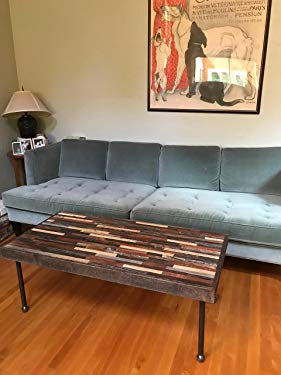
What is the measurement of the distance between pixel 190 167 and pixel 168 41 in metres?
1.08

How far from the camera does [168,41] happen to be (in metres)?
2.60

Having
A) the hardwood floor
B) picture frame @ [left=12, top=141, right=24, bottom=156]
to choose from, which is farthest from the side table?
the hardwood floor

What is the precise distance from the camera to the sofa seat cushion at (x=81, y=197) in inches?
87.8

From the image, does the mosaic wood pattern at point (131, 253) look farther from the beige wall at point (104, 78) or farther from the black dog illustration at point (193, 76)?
the black dog illustration at point (193, 76)

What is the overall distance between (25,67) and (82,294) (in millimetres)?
2413

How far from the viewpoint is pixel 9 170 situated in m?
3.26

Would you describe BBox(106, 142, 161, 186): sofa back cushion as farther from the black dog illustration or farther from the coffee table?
the coffee table

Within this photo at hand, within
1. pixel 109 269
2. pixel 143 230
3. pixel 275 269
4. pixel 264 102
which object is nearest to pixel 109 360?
pixel 109 269

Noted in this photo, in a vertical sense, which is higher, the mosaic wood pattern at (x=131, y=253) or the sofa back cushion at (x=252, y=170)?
the sofa back cushion at (x=252, y=170)

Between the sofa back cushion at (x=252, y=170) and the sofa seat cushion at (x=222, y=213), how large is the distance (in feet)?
0.28

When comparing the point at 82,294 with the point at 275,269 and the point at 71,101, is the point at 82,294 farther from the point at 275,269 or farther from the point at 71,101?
the point at 71,101

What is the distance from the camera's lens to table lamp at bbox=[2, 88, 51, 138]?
289 cm

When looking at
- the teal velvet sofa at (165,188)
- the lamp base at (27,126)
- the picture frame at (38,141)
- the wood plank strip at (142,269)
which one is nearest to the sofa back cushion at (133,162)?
the teal velvet sofa at (165,188)

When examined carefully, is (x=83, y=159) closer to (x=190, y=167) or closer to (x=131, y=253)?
(x=190, y=167)
